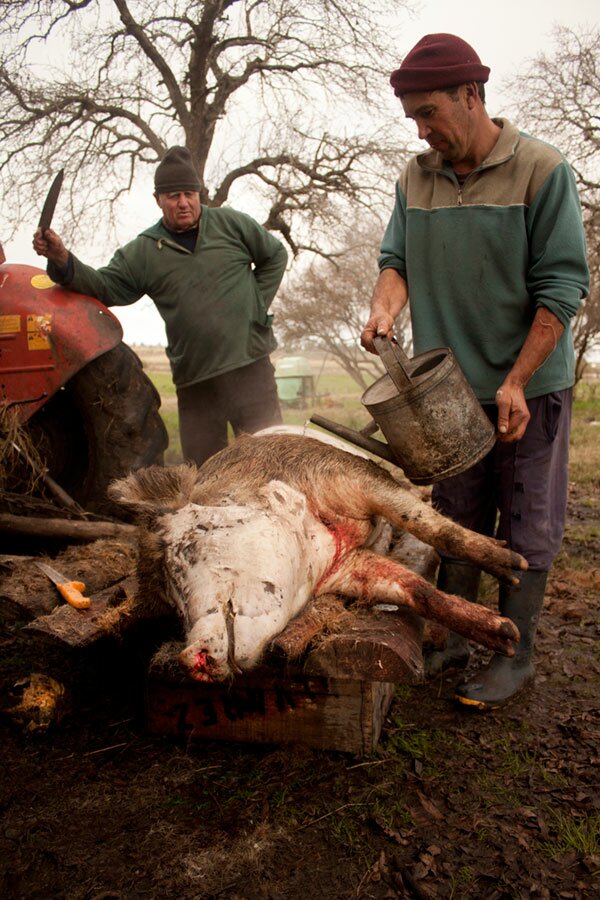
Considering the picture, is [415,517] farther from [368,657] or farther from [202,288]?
[202,288]

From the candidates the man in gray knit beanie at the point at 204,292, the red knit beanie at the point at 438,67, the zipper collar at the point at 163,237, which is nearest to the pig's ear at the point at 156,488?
the red knit beanie at the point at 438,67

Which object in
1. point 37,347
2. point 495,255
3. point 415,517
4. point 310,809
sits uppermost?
point 495,255

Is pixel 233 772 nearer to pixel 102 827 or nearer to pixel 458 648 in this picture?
pixel 102 827

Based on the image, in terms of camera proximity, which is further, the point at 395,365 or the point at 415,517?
the point at 415,517

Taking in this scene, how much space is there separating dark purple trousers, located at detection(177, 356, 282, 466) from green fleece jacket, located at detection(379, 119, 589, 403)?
223 centimetres

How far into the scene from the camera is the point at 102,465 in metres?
4.85

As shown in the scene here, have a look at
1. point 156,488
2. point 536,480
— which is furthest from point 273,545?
point 536,480

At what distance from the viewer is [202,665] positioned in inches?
83.1

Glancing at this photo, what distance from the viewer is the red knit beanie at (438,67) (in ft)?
9.71

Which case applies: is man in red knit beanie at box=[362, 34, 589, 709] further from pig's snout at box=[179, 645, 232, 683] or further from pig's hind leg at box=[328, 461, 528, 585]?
pig's snout at box=[179, 645, 232, 683]

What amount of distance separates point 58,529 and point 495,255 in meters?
2.90

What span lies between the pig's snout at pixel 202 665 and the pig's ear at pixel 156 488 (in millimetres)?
1069

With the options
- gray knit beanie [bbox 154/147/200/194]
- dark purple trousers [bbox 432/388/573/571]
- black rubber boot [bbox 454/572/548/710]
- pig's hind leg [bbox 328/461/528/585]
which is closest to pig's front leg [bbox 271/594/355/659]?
pig's hind leg [bbox 328/461/528/585]

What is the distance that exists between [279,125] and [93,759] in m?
11.5
